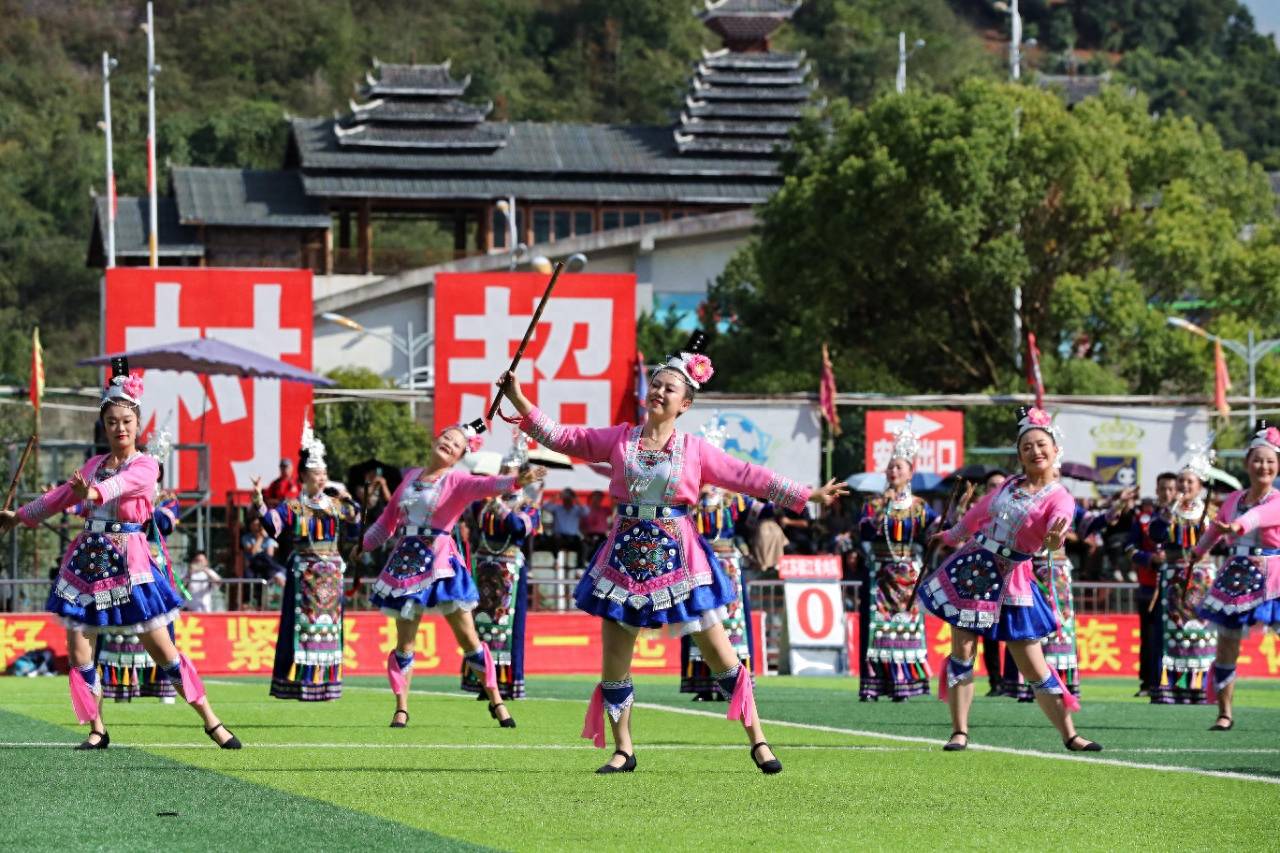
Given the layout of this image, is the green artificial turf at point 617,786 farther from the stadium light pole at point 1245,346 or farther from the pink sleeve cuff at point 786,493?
the stadium light pole at point 1245,346

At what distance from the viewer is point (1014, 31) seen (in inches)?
1773

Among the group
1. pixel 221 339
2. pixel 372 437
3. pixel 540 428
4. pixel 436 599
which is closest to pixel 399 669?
pixel 436 599

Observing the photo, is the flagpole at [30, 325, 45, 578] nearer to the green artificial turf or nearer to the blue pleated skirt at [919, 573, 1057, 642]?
the green artificial turf

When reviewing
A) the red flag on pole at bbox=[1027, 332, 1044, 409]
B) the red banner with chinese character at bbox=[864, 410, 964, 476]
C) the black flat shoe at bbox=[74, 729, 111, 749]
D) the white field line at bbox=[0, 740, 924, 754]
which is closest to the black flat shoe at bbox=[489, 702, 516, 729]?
the white field line at bbox=[0, 740, 924, 754]

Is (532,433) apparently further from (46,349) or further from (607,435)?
(46,349)

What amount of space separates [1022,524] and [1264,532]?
2823 millimetres

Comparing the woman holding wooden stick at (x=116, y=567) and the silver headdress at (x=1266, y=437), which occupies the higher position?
the silver headdress at (x=1266, y=437)

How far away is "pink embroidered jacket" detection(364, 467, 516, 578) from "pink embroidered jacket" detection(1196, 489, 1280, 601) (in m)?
4.41

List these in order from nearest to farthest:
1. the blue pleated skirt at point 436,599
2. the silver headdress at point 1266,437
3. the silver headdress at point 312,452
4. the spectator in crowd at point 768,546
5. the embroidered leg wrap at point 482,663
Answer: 1. the silver headdress at point 1266,437
2. the blue pleated skirt at point 436,599
3. the embroidered leg wrap at point 482,663
4. the silver headdress at point 312,452
5. the spectator in crowd at point 768,546

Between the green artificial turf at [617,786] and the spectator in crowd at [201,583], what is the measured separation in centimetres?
690

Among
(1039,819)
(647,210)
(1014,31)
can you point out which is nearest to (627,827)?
(1039,819)

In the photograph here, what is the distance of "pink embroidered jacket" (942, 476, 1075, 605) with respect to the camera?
11555 mm

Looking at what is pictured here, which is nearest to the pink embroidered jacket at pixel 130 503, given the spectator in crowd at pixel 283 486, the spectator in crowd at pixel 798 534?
the spectator in crowd at pixel 283 486

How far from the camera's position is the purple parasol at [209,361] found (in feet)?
71.4
